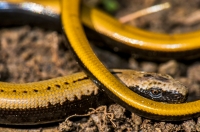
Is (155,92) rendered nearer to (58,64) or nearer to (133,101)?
(133,101)

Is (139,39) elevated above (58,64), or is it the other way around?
(139,39)

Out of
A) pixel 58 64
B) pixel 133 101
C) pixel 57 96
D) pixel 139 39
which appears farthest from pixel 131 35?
pixel 57 96

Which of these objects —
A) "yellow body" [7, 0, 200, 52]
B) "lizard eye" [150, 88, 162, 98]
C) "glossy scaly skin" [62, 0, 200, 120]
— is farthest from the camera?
"yellow body" [7, 0, 200, 52]

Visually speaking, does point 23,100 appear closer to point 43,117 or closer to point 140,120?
point 43,117

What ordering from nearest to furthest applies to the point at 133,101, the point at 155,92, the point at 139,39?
the point at 133,101
the point at 155,92
the point at 139,39

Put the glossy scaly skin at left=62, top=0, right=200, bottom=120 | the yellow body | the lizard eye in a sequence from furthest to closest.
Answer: the yellow body → the lizard eye → the glossy scaly skin at left=62, top=0, right=200, bottom=120

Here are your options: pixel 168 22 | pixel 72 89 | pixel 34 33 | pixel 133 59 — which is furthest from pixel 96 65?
pixel 168 22

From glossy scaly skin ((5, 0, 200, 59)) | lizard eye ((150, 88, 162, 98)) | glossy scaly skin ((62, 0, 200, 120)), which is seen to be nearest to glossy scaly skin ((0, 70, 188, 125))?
lizard eye ((150, 88, 162, 98))

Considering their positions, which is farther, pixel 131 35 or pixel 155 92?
pixel 131 35

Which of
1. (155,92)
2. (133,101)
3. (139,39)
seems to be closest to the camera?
(133,101)

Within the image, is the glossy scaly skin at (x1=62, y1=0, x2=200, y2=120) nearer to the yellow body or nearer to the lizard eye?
the lizard eye
